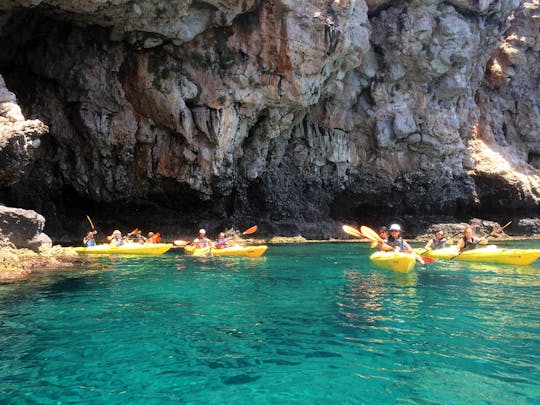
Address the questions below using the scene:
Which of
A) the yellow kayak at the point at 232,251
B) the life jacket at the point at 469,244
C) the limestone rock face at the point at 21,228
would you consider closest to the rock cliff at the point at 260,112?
the limestone rock face at the point at 21,228

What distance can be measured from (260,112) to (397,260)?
13353 millimetres

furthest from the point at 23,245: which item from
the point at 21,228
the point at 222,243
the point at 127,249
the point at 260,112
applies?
the point at 260,112

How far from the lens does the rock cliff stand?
64.1 ft

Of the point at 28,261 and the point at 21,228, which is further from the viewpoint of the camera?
the point at 21,228

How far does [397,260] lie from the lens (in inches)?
439

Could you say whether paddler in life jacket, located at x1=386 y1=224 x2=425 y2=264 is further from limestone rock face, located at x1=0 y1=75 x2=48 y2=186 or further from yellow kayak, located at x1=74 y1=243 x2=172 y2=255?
limestone rock face, located at x1=0 y1=75 x2=48 y2=186

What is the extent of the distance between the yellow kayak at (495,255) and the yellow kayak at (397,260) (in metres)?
3.40

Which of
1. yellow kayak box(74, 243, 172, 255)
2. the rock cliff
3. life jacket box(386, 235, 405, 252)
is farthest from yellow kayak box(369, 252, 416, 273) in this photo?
the rock cliff

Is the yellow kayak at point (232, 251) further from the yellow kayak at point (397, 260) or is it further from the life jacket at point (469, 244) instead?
the life jacket at point (469, 244)

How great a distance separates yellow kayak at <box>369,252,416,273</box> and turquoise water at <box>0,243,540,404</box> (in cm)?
78

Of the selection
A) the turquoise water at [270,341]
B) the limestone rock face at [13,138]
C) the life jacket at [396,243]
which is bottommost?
the turquoise water at [270,341]

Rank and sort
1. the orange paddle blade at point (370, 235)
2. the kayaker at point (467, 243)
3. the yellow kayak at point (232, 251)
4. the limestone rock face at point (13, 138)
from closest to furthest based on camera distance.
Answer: the limestone rock face at point (13, 138)
the orange paddle blade at point (370, 235)
the kayaker at point (467, 243)
the yellow kayak at point (232, 251)

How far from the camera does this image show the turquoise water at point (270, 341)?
13.4ft

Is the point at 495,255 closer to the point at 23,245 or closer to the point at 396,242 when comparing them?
the point at 396,242
